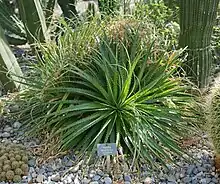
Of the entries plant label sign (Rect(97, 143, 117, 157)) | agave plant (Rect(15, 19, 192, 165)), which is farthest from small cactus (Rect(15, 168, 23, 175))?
plant label sign (Rect(97, 143, 117, 157))

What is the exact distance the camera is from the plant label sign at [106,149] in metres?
2.76

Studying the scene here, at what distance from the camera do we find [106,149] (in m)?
2.76

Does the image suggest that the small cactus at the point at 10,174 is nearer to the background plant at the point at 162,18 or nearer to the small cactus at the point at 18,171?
the small cactus at the point at 18,171

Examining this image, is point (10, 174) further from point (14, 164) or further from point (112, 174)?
point (112, 174)

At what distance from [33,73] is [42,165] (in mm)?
946

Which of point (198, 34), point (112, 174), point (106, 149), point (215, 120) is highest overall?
point (198, 34)

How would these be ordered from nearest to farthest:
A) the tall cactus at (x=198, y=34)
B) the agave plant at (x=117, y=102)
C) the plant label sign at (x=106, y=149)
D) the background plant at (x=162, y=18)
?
the plant label sign at (x=106, y=149)
the agave plant at (x=117, y=102)
the tall cactus at (x=198, y=34)
the background plant at (x=162, y=18)

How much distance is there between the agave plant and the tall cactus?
0.34 m

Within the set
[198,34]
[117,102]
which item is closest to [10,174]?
[117,102]

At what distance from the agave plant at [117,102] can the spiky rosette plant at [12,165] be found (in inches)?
10.9

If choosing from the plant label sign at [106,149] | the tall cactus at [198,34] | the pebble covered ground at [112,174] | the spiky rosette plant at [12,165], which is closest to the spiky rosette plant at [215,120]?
the pebble covered ground at [112,174]

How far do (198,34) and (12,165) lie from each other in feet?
6.07

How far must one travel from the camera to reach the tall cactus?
11.8ft

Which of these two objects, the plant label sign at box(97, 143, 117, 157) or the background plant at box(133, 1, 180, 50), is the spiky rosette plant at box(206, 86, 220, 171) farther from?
the background plant at box(133, 1, 180, 50)
